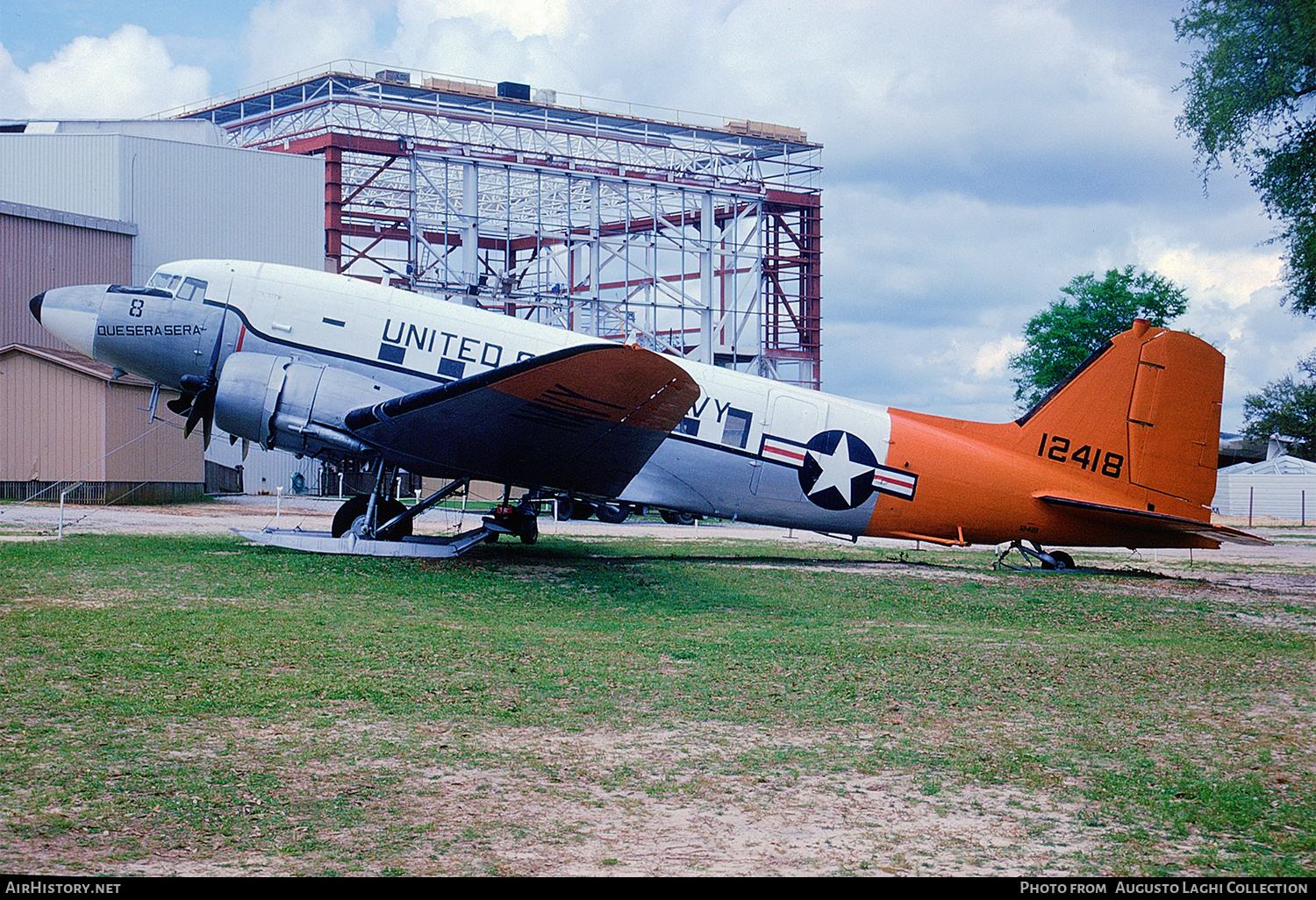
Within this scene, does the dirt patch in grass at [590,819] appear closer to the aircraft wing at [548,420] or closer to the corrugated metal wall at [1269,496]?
the aircraft wing at [548,420]

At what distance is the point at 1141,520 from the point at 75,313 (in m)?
18.1

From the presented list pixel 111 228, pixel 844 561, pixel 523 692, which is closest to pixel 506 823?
pixel 523 692

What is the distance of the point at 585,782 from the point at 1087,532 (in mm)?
15184

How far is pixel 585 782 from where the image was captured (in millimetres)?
6219

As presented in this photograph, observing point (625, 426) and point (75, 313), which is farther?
point (75, 313)

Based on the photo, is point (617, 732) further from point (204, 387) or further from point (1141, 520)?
point (1141, 520)

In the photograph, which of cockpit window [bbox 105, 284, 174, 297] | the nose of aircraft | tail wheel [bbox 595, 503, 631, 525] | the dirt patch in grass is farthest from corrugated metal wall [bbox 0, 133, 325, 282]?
the dirt patch in grass

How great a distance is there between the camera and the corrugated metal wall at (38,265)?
3769 cm

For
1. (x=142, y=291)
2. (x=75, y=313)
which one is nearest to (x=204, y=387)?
(x=142, y=291)

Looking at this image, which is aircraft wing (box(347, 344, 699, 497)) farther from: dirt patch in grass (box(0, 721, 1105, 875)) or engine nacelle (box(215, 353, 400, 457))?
dirt patch in grass (box(0, 721, 1105, 875))

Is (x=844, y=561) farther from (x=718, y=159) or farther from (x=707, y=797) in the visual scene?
(x=718, y=159)

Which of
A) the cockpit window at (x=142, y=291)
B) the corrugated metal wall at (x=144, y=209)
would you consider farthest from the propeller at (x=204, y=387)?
the corrugated metal wall at (x=144, y=209)

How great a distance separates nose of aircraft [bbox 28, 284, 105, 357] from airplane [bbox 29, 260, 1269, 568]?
37 millimetres

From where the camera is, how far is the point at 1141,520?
18562mm
